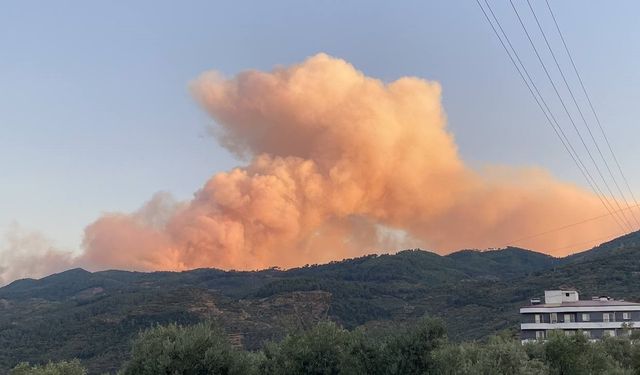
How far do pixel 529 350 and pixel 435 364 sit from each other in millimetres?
18571

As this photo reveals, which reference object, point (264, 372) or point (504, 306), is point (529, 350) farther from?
point (504, 306)

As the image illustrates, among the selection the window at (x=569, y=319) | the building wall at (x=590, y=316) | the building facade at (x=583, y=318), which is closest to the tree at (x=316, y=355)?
the building facade at (x=583, y=318)

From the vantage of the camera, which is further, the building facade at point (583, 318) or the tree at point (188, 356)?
the building facade at point (583, 318)

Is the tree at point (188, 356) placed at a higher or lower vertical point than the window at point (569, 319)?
lower

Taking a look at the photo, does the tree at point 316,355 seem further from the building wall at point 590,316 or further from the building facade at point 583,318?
the building wall at point 590,316

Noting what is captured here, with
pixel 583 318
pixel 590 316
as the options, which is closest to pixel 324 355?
pixel 583 318

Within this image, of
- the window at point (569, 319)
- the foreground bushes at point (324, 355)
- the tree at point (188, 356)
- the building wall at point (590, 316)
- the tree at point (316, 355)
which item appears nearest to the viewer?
the tree at point (188, 356)

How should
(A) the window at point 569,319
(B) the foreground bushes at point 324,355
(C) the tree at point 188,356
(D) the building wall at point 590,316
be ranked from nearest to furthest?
(C) the tree at point 188,356, (B) the foreground bushes at point 324,355, (D) the building wall at point 590,316, (A) the window at point 569,319

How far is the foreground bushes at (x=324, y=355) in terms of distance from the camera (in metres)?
46.4

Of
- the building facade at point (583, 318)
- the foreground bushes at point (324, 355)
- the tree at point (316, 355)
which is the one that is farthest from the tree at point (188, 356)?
the building facade at point (583, 318)

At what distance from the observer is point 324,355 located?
49.9 metres

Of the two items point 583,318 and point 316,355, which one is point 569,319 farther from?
point 316,355

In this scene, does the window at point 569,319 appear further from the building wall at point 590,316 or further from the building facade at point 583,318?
the building wall at point 590,316

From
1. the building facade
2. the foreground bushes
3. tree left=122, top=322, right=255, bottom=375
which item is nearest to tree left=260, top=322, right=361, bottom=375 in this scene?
the foreground bushes
